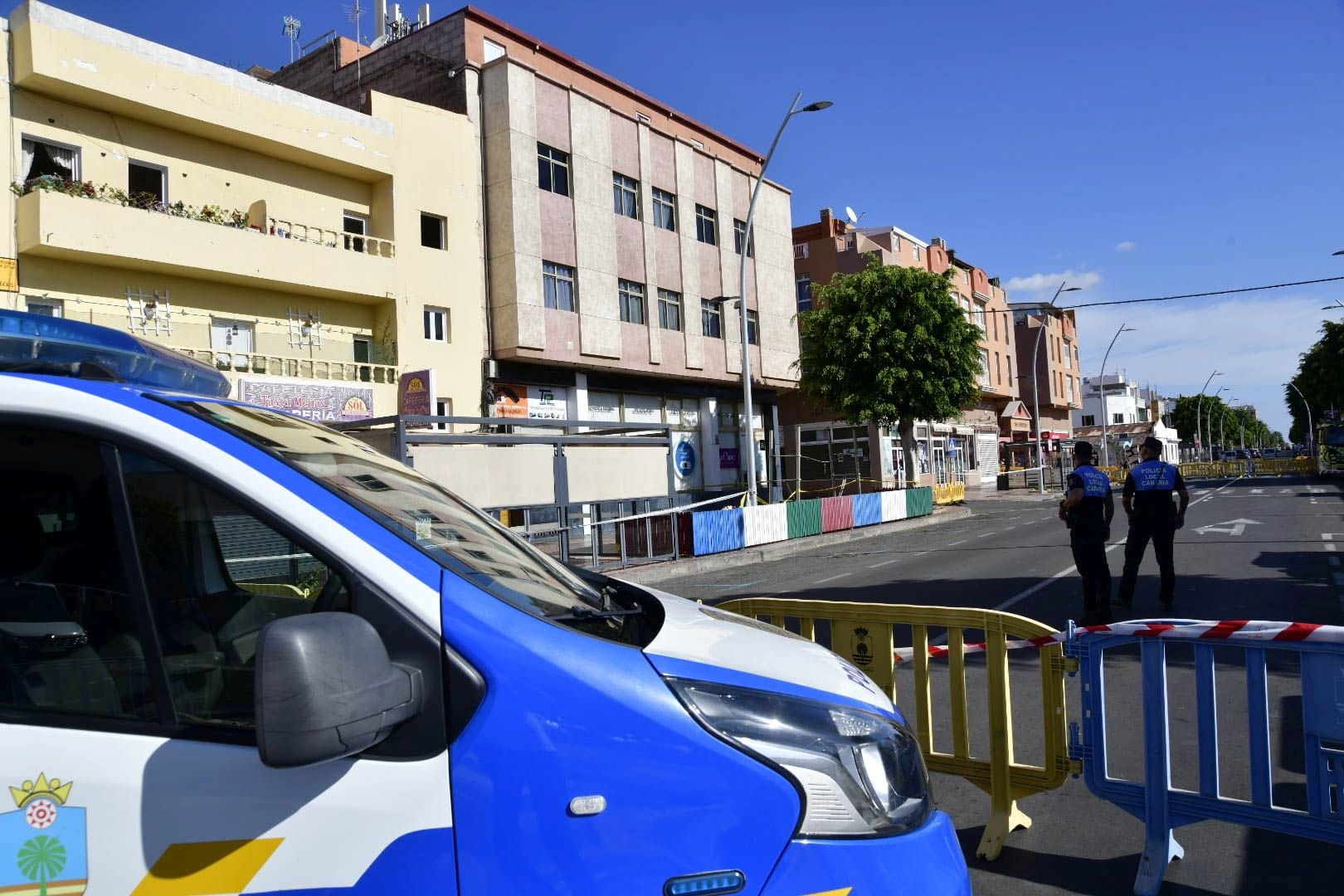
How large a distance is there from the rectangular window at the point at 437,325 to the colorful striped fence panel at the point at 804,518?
961 centimetres

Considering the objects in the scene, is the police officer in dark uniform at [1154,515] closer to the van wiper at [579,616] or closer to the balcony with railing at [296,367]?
the van wiper at [579,616]

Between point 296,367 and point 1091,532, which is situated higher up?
point 296,367

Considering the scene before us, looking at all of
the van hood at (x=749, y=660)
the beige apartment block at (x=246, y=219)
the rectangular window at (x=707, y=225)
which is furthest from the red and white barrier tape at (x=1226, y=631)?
the rectangular window at (x=707, y=225)

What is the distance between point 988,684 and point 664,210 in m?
27.2

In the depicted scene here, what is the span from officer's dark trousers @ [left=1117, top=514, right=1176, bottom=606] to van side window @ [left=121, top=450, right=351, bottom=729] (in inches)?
358

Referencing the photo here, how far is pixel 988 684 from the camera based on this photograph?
4.08m

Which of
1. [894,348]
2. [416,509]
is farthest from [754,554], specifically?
[416,509]

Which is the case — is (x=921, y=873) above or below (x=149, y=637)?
below

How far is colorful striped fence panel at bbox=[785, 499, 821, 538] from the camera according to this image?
73.9 feet

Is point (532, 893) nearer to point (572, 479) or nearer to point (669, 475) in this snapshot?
point (572, 479)

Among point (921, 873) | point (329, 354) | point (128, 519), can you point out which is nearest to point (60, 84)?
point (329, 354)

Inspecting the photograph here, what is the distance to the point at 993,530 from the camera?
2238cm

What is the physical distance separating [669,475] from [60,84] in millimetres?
13282

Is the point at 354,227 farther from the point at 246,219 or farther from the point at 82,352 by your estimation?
the point at 82,352
